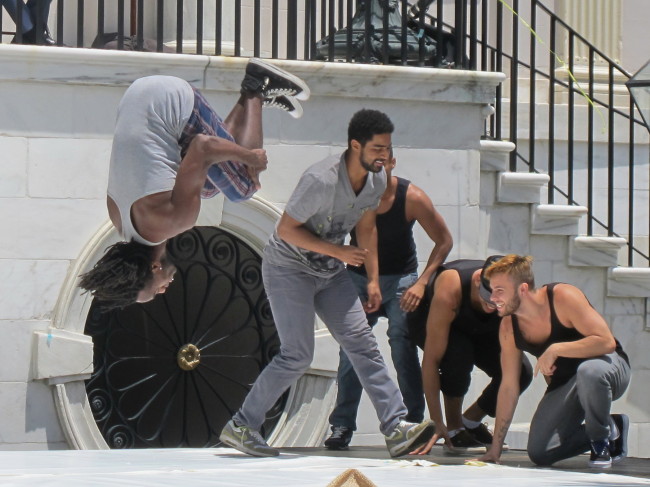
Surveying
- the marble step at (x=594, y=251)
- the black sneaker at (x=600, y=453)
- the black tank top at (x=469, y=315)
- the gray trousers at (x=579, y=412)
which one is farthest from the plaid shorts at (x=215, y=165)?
the marble step at (x=594, y=251)

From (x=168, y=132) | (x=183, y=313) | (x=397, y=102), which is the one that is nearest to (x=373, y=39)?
(x=397, y=102)

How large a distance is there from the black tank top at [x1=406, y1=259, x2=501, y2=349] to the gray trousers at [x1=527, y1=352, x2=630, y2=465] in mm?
591

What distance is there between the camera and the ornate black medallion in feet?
31.0

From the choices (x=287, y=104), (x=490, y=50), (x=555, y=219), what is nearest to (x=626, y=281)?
(x=555, y=219)

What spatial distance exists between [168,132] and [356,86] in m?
3.03

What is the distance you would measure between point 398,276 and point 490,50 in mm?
3621

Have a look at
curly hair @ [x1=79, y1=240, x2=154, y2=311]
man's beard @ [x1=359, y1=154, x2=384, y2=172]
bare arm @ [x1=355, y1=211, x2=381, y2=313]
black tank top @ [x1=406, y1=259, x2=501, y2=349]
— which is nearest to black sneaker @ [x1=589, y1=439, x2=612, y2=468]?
black tank top @ [x1=406, y1=259, x2=501, y2=349]

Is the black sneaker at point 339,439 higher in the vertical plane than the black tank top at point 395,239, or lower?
lower

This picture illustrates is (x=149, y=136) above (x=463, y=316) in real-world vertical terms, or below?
above

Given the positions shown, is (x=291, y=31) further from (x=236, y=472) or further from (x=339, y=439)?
(x=236, y=472)

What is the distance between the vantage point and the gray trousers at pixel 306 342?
768cm

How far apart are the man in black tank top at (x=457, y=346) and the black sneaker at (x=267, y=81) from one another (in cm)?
135

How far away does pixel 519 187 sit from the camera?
1008 cm

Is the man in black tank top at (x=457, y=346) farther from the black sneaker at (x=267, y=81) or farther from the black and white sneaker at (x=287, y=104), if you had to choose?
the black sneaker at (x=267, y=81)
